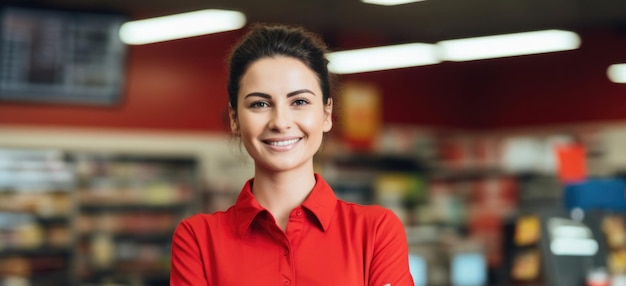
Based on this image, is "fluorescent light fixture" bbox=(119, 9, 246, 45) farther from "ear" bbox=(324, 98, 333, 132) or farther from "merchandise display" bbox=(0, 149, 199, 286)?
"ear" bbox=(324, 98, 333, 132)

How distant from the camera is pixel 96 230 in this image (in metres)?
9.31

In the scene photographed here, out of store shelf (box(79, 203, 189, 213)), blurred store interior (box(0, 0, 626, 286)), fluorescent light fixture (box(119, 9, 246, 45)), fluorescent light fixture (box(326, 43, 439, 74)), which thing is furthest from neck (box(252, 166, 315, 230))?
fluorescent light fixture (box(326, 43, 439, 74))

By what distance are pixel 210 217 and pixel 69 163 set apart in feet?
25.8

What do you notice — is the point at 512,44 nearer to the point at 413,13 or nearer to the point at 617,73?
the point at 413,13

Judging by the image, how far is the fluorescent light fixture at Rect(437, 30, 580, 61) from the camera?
30.0 feet

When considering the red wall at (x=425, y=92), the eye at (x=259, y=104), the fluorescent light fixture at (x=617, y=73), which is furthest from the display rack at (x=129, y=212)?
the eye at (x=259, y=104)

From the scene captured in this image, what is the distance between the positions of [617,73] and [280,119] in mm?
10069

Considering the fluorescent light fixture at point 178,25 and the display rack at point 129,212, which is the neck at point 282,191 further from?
the display rack at point 129,212

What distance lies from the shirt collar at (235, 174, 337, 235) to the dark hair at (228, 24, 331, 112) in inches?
5.8

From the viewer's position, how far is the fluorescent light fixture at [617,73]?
417 inches

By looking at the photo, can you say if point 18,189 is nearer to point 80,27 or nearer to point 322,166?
point 80,27

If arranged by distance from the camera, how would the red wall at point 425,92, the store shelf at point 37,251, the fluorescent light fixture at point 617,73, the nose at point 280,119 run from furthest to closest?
the fluorescent light fixture at point 617,73 < the red wall at point 425,92 < the store shelf at point 37,251 < the nose at point 280,119

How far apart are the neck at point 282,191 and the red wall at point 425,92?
8205 millimetres

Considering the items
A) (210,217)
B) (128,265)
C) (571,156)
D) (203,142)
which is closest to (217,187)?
(203,142)
